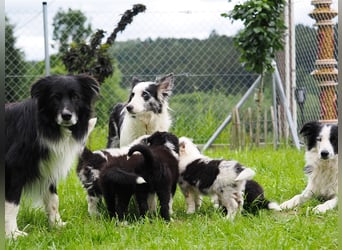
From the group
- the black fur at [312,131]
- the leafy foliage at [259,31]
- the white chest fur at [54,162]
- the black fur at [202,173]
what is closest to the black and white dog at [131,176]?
the black fur at [202,173]

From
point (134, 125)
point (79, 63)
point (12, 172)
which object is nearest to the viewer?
point (12, 172)

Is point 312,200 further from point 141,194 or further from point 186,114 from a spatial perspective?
point 186,114

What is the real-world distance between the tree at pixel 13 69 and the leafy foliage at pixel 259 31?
3.72 meters

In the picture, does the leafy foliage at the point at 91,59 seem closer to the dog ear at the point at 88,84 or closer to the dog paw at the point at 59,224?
the dog ear at the point at 88,84

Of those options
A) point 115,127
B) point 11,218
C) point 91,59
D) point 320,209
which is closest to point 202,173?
point 320,209

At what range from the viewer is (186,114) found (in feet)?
35.3

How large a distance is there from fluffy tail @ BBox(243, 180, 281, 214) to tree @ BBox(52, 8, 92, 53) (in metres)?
5.79

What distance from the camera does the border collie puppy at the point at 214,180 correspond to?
4.75 meters

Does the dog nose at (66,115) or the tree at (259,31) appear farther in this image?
the tree at (259,31)

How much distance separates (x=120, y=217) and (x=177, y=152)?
89cm

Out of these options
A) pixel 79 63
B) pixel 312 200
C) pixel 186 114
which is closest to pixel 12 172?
pixel 312 200

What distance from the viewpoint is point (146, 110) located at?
6211 millimetres

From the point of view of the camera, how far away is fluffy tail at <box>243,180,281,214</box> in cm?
501

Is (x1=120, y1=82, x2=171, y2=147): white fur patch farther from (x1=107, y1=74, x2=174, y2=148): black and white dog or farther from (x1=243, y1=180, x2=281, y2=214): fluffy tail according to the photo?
(x1=243, y1=180, x2=281, y2=214): fluffy tail
